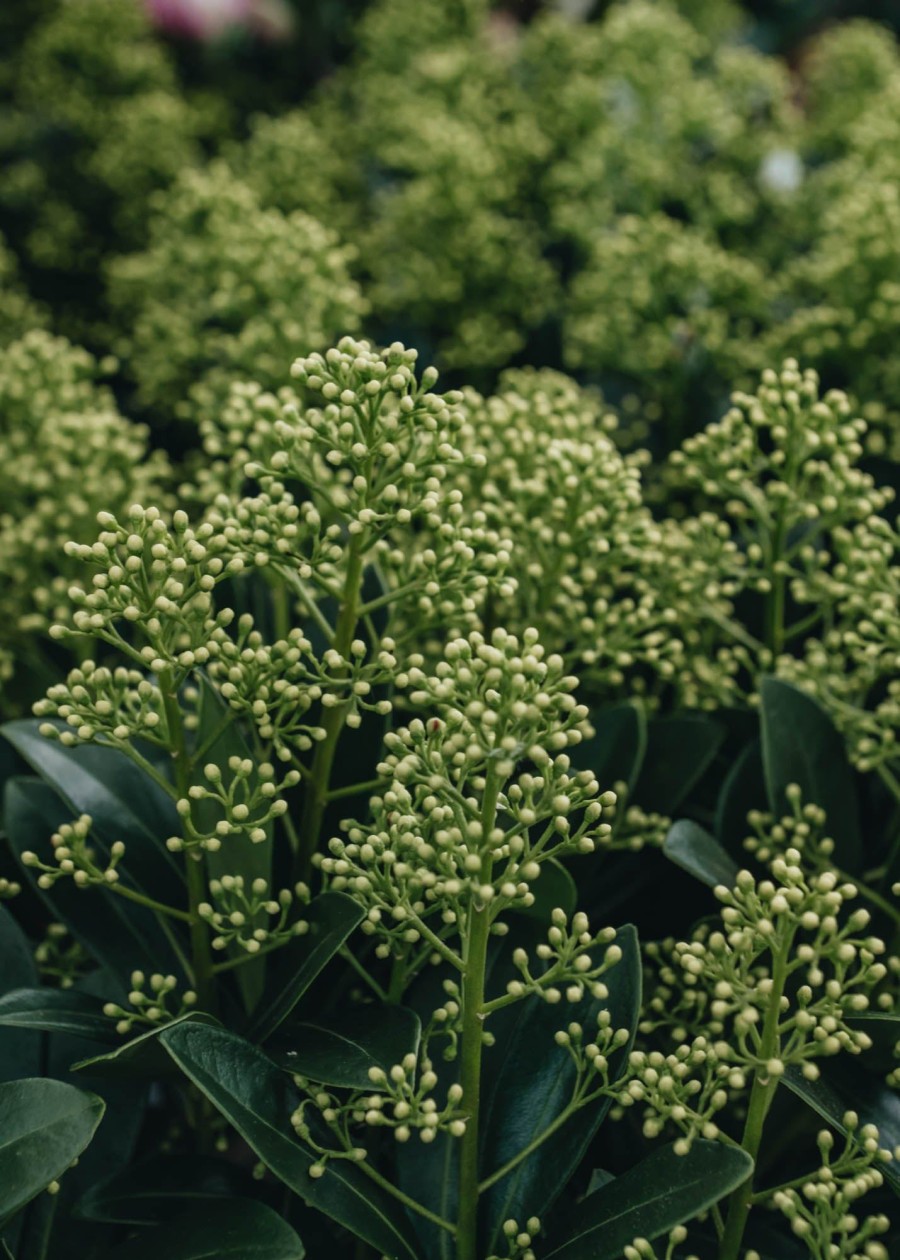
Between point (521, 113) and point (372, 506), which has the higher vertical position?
point (521, 113)

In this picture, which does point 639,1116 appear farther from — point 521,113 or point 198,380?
point 521,113

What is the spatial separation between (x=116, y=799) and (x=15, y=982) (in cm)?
18

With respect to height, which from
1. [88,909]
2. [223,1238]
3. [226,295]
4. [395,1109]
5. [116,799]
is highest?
[226,295]

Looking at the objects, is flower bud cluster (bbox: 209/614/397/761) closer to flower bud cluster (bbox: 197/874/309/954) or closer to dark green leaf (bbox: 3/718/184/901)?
flower bud cluster (bbox: 197/874/309/954)

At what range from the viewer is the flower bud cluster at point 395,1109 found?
81 cm

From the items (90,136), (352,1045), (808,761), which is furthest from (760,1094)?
(90,136)

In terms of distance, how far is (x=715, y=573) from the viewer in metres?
1.25

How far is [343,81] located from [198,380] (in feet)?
4.71

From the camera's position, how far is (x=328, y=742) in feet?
3.23

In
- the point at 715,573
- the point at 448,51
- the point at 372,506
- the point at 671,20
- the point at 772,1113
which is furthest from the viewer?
the point at 448,51

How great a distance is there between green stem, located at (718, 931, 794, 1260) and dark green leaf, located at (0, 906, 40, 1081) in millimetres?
617

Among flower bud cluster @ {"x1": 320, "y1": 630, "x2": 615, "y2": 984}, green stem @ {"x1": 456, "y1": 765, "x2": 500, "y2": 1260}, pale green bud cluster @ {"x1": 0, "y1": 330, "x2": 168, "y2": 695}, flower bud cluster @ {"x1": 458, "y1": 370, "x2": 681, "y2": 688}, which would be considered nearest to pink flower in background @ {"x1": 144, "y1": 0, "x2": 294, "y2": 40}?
pale green bud cluster @ {"x1": 0, "y1": 330, "x2": 168, "y2": 695}

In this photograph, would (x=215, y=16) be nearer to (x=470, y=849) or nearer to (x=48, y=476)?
(x=48, y=476)

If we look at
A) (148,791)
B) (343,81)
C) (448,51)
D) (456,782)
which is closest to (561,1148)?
(456,782)
